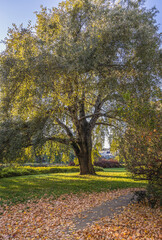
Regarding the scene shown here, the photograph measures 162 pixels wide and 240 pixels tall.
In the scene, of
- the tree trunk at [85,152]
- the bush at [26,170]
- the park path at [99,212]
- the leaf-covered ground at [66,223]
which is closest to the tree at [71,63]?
the leaf-covered ground at [66,223]

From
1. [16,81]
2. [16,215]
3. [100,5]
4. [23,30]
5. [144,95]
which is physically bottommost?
[16,215]

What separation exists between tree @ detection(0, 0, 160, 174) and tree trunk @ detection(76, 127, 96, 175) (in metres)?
4.01

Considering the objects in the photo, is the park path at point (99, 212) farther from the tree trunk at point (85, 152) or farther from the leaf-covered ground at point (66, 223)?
the tree trunk at point (85, 152)

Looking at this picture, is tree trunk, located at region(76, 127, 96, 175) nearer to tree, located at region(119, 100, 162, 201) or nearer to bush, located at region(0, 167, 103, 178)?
bush, located at region(0, 167, 103, 178)

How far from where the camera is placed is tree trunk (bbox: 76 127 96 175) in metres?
15.8

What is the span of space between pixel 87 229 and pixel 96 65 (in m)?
7.04

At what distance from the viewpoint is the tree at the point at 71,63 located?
977 cm

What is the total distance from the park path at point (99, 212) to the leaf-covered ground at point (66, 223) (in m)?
0.21

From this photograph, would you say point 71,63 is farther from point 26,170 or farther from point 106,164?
point 106,164

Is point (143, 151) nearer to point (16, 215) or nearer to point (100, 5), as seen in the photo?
point (16, 215)

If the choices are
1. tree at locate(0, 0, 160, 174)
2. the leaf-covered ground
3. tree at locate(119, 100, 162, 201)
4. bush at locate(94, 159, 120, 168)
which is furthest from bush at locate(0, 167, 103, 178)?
tree at locate(119, 100, 162, 201)

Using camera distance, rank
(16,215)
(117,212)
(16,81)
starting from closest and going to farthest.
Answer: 1. (117,212)
2. (16,215)
3. (16,81)

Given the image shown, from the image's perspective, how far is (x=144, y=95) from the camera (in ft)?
30.4

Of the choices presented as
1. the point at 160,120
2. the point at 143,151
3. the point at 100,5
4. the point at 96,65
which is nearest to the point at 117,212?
the point at 143,151
